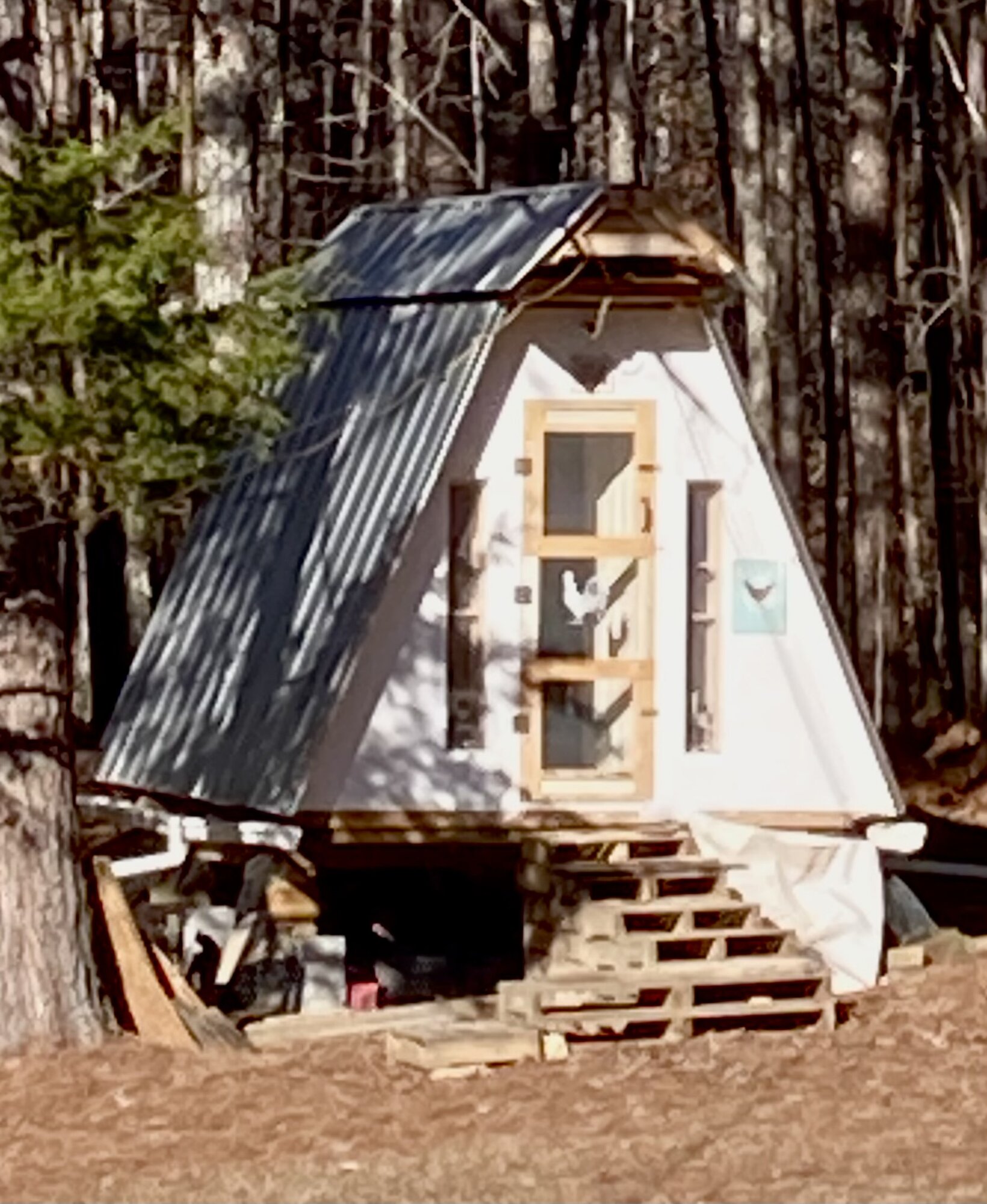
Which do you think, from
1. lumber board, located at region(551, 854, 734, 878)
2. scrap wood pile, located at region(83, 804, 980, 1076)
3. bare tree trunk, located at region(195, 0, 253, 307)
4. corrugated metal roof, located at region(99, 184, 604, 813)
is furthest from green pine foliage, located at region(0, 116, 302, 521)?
bare tree trunk, located at region(195, 0, 253, 307)

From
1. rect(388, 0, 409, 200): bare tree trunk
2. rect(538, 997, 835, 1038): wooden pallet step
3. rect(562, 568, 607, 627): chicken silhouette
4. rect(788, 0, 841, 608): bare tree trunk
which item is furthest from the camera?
rect(388, 0, 409, 200): bare tree trunk

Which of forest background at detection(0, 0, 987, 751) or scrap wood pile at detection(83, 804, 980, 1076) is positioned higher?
forest background at detection(0, 0, 987, 751)

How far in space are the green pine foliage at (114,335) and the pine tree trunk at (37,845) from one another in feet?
3.07

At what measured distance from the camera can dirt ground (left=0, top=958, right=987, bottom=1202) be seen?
1191 centimetres

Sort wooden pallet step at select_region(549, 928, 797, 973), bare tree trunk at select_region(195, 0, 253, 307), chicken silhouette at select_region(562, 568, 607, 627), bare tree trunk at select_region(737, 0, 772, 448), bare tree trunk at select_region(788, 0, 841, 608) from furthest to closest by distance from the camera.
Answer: bare tree trunk at select_region(788, 0, 841, 608)
bare tree trunk at select_region(737, 0, 772, 448)
bare tree trunk at select_region(195, 0, 253, 307)
chicken silhouette at select_region(562, 568, 607, 627)
wooden pallet step at select_region(549, 928, 797, 973)

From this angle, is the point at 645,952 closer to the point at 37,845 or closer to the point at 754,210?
the point at 37,845

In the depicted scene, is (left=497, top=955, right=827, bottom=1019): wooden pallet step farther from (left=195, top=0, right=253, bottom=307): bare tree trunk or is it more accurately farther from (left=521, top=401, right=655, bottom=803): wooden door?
(left=195, top=0, right=253, bottom=307): bare tree trunk

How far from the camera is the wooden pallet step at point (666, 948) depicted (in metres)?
15.6

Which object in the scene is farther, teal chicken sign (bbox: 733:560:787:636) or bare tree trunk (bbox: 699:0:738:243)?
bare tree trunk (bbox: 699:0:738:243)

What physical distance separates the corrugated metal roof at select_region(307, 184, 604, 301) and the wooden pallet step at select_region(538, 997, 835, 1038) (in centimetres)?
366

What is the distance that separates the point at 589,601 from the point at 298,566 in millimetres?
1493

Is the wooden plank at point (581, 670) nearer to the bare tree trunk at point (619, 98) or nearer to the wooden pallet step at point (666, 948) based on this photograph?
the wooden pallet step at point (666, 948)

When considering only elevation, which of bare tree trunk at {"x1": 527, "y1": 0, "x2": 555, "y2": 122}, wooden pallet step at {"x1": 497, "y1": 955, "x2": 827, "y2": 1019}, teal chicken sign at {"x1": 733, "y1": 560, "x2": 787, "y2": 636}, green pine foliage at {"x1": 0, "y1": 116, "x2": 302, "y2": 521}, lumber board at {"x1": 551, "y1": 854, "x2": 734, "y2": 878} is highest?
bare tree trunk at {"x1": 527, "y1": 0, "x2": 555, "y2": 122}

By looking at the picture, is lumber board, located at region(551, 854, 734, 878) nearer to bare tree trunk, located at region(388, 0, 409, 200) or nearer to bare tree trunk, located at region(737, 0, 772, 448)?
bare tree trunk, located at region(737, 0, 772, 448)
